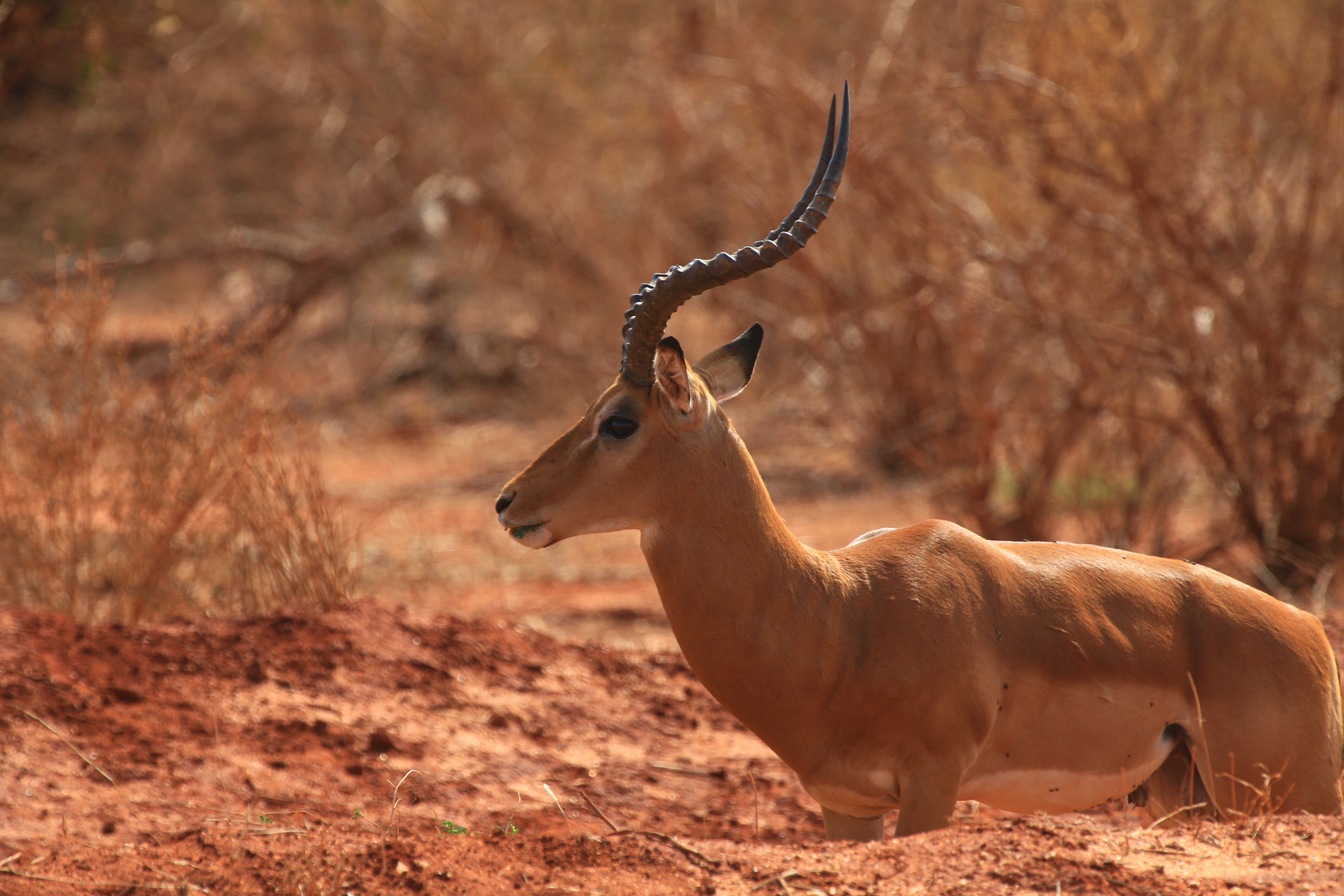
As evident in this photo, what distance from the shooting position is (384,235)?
1573 centimetres

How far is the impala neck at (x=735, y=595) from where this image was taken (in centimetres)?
412

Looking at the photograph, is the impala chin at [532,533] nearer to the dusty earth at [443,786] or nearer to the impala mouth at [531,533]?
the impala mouth at [531,533]

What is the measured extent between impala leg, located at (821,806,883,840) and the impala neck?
1.60 feet

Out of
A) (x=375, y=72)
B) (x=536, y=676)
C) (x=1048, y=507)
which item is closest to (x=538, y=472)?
(x=536, y=676)

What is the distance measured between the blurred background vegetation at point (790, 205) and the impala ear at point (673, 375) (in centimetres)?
342

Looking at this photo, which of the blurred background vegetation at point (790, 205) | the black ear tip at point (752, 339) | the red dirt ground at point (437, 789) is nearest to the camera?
the red dirt ground at point (437, 789)

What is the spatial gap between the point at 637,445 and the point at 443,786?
2.15 meters

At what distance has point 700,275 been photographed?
4.06m

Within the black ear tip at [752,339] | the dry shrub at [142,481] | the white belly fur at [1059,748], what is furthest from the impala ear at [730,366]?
the dry shrub at [142,481]

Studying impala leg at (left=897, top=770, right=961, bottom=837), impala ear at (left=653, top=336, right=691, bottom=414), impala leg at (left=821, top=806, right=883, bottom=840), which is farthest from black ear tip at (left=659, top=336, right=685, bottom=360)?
impala leg at (left=821, top=806, right=883, bottom=840)

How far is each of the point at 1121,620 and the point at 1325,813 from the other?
1037 millimetres

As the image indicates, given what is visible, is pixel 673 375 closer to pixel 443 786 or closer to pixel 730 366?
pixel 730 366

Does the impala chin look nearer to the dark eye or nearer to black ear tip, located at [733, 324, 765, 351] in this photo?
the dark eye

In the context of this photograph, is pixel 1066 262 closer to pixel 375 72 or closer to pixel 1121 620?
pixel 1121 620
